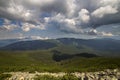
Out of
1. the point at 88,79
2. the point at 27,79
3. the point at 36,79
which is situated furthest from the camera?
the point at 36,79

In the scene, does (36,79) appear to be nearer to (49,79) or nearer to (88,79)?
(49,79)

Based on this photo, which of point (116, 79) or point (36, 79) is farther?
point (36, 79)

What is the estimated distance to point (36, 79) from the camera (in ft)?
570

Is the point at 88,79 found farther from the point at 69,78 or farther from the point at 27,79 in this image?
the point at 27,79

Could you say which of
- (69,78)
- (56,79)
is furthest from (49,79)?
(69,78)

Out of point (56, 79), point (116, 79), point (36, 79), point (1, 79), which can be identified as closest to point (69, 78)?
point (56, 79)

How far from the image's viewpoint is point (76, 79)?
17225 cm

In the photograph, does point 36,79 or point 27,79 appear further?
point 36,79

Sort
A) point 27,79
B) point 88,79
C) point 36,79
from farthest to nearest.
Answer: point 36,79 < point 27,79 < point 88,79

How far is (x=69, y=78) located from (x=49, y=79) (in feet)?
64.2

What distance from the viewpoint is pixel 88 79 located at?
15025cm

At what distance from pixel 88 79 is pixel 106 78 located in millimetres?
16029

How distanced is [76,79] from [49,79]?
28079 mm

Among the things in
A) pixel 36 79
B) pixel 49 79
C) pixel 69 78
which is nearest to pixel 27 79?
pixel 36 79
